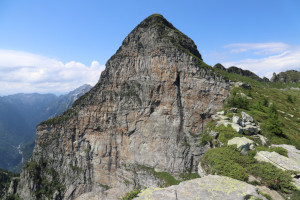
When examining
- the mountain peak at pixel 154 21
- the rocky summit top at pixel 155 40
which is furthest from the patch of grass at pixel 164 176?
the mountain peak at pixel 154 21

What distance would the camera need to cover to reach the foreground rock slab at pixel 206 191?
9.80 m

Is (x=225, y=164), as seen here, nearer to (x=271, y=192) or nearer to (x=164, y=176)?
(x=271, y=192)

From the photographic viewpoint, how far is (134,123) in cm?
7394

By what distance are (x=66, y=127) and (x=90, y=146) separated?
17.2m

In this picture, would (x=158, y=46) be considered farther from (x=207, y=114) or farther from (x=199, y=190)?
(x=199, y=190)

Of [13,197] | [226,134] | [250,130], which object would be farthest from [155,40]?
[13,197]

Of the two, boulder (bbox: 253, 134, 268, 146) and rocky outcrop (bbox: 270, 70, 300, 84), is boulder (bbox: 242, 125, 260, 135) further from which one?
rocky outcrop (bbox: 270, 70, 300, 84)

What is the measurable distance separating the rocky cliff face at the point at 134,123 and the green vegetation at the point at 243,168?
43.5 m

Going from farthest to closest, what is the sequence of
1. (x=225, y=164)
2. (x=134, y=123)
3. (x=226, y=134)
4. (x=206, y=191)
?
1. (x=134, y=123)
2. (x=226, y=134)
3. (x=225, y=164)
4. (x=206, y=191)

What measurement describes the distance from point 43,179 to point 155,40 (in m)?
92.9

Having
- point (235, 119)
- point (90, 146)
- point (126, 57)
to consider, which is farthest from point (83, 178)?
point (235, 119)

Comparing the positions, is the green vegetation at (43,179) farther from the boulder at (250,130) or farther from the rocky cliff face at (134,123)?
the boulder at (250,130)

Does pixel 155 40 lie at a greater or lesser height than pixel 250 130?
greater

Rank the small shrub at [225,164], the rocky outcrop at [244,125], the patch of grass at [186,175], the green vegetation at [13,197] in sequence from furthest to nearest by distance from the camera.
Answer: the green vegetation at [13,197] → the patch of grass at [186,175] → the rocky outcrop at [244,125] → the small shrub at [225,164]
